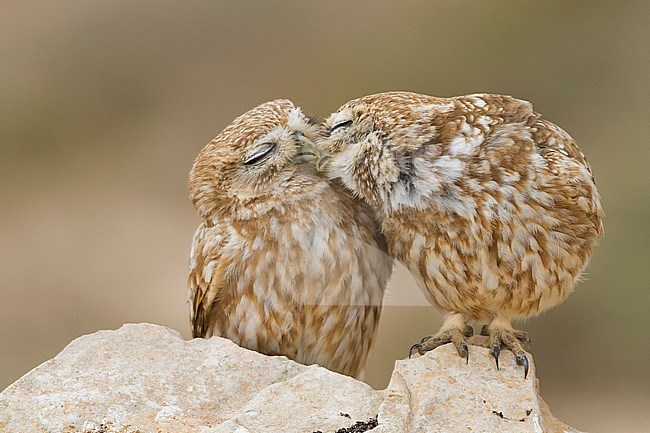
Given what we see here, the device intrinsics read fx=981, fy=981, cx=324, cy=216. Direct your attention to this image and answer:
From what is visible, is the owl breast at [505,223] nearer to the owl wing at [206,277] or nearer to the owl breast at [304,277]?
the owl breast at [304,277]

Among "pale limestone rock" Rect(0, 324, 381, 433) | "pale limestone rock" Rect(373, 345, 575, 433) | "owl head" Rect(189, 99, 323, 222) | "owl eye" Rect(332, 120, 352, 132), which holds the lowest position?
"pale limestone rock" Rect(0, 324, 381, 433)

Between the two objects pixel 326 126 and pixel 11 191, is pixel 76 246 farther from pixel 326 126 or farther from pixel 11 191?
pixel 326 126

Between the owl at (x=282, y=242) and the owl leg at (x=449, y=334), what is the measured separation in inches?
7.2

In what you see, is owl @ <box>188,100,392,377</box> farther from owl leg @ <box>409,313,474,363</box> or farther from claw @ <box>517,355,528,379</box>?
claw @ <box>517,355,528,379</box>

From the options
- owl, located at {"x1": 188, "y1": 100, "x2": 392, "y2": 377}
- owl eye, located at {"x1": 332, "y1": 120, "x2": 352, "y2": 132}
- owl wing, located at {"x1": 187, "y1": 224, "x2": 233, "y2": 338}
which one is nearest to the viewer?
owl eye, located at {"x1": 332, "y1": 120, "x2": 352, "y2": 132}

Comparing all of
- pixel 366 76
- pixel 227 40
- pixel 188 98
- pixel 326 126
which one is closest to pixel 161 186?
pixel 188 98

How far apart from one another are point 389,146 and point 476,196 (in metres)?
0.18

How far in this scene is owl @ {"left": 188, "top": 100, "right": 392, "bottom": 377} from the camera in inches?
78.3

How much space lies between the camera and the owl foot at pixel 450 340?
1804 millimetres

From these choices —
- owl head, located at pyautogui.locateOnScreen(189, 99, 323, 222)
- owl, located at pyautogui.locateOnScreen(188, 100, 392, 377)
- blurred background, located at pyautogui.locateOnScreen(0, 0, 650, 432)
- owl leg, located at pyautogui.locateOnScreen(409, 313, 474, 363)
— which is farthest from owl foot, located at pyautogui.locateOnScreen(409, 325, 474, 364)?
blurred background, located at pyautogui.locateOnScreen(0, 0, 650, 432)

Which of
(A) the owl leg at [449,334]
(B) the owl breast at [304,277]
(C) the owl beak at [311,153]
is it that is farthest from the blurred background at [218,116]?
(C) the owl beak at [311,153]

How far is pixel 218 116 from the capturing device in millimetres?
3852

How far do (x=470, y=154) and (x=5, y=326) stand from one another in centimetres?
315

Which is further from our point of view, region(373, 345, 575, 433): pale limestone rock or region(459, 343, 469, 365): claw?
region(459, 343, 469, 365): claw
